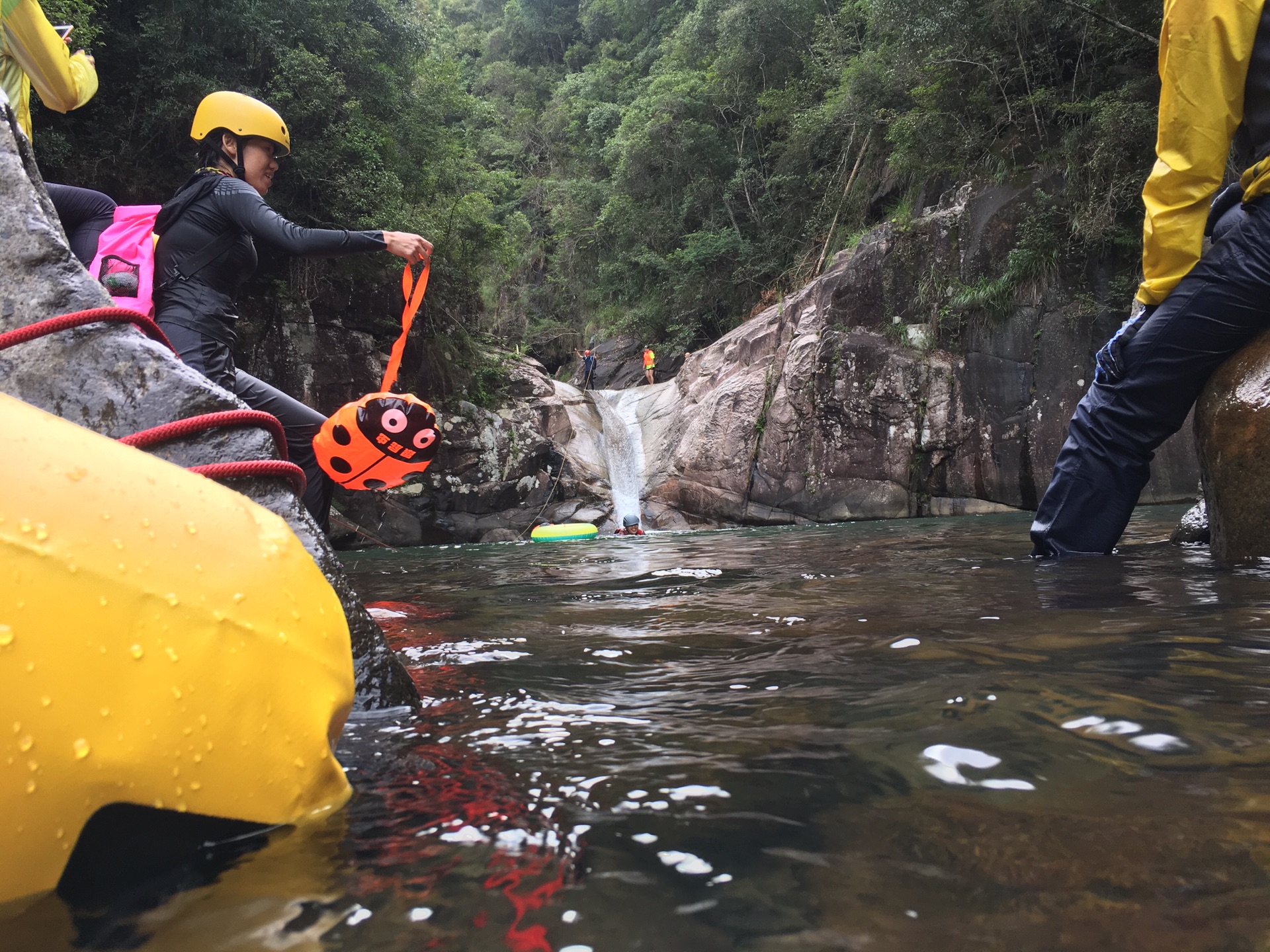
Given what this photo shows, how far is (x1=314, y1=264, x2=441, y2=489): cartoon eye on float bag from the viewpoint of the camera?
3604 millimetres

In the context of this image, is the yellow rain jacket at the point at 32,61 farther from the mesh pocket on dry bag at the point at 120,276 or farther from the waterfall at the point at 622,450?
the waterfall at the point at 622,450

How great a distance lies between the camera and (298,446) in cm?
365

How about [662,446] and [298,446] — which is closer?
[298,446]

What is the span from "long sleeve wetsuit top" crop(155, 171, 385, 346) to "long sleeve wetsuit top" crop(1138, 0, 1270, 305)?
2.94 meters

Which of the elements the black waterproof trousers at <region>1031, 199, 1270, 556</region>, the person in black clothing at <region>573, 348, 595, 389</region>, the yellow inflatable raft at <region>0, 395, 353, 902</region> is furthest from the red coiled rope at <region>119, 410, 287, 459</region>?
the person in black clothing at <region>573, 348, 595, 389</region>

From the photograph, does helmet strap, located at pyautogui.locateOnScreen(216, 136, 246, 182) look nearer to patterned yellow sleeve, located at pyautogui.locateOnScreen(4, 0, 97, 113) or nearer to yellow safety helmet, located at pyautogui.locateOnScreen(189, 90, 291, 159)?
yellow safety helmet, located at pyautogui.locateOnScreen(189, 90, 291, 159)

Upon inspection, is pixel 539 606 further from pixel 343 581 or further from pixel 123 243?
pixel 123 243

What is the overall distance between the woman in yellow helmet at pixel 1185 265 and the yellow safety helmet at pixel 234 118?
139 inches

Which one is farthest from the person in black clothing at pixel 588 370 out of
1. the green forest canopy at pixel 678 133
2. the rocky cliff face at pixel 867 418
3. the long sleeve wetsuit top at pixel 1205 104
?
the long sleeve wetsuit top at pixel 1205 104

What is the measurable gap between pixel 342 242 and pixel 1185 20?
3.16 m

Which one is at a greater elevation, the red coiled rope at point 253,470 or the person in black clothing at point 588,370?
the person in black clothing at point 588,370

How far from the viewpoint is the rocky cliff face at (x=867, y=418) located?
11.1 meters

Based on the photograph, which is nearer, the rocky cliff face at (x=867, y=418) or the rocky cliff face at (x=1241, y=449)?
the rocky cliff face at (x=1241, y=449)

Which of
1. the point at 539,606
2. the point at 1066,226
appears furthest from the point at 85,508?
the point at 1066,226
